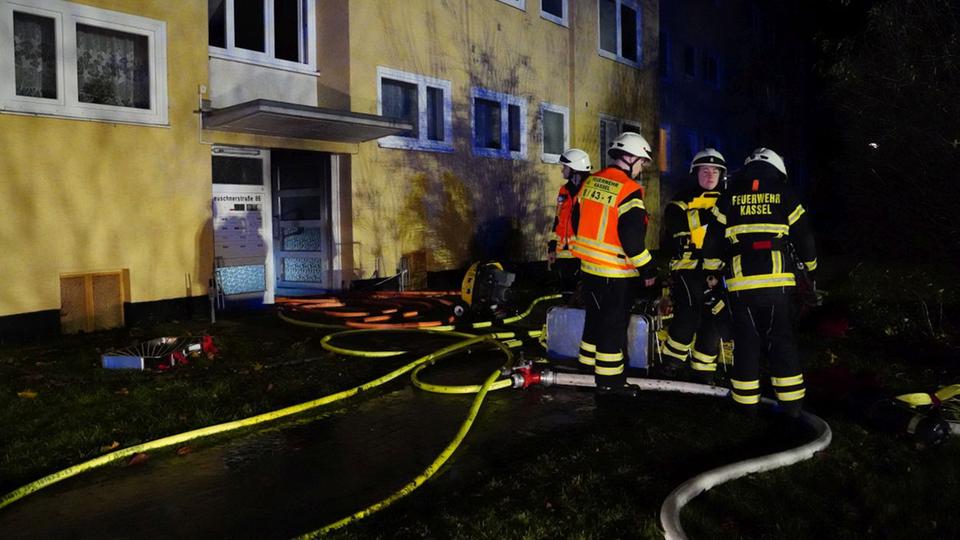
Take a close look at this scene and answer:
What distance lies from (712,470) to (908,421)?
69.9 inches

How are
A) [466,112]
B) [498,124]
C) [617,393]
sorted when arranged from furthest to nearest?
[498,124]
[466,112]
[617,393]

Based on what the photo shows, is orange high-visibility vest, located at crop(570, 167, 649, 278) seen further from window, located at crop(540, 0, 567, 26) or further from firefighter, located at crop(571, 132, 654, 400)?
window, located at crop(540, 0, 567, 26)

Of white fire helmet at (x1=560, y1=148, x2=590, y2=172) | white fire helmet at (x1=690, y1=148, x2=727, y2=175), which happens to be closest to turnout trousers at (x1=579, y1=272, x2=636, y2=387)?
white fire helmet at (x1=690, y1=148, x2=727, y2=175)

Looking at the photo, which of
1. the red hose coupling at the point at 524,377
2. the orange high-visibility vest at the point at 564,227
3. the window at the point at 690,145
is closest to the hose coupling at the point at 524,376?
the red hose coupling at the point at 524,377

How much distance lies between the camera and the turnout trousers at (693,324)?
6301 millimetres

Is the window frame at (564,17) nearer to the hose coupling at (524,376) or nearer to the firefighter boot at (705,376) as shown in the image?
the firefighter boot at (705,376)

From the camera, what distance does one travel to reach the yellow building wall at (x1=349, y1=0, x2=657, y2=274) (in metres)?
12.3

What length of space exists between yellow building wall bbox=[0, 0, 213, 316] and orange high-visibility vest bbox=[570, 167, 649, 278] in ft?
21.2

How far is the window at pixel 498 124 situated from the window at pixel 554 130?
0.76 meters

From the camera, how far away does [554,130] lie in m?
16.8

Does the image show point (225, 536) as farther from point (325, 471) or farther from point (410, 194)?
point (410, 194)

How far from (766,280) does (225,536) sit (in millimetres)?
4015

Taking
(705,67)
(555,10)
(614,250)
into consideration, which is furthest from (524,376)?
(705,67)

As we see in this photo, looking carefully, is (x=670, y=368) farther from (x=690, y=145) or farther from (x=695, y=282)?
(x=690, y=145)
